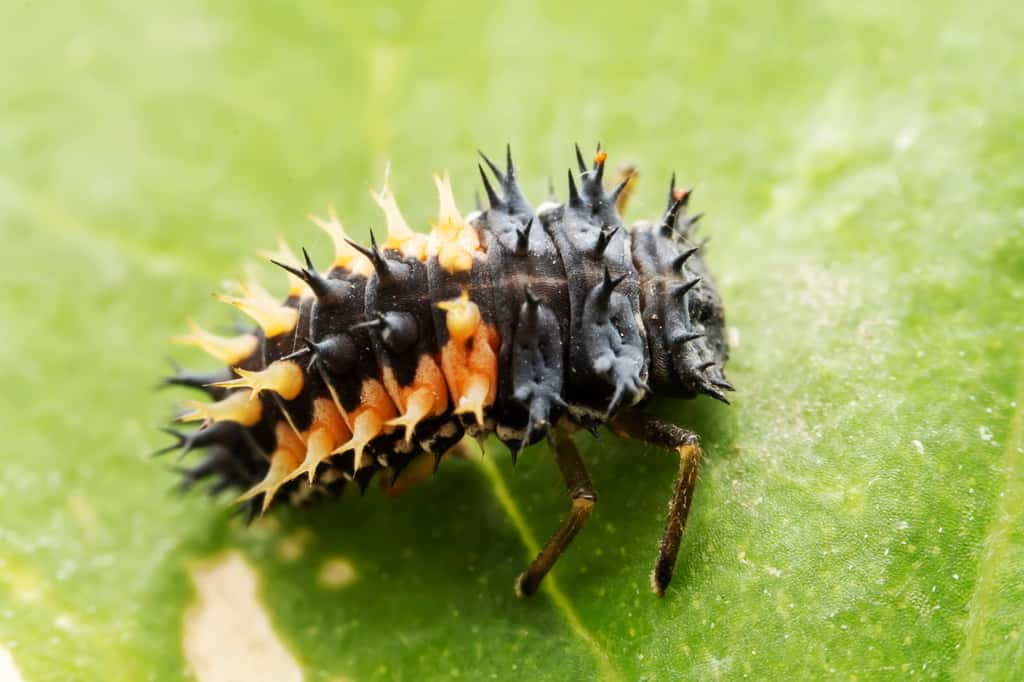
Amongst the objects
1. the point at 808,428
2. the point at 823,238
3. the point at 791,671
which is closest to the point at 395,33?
the point at 823,238

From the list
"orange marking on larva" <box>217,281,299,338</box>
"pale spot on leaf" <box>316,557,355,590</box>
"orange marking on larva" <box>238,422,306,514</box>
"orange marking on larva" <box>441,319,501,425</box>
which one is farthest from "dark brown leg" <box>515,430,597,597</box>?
"orange marking on larva" <box>217,281,299,338</box>

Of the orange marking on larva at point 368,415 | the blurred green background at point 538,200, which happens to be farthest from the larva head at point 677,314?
the orange marking on larva at point 368,415

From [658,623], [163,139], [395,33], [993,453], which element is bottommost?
[658,623]

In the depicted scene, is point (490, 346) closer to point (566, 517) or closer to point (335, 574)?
point (566, 517)

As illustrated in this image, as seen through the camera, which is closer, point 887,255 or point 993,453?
point 993,453

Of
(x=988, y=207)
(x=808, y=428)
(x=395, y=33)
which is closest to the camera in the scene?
(x=808, y=428)

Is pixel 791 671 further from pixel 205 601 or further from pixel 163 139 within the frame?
pixel 163 139

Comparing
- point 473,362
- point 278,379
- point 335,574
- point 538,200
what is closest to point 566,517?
point 473,362

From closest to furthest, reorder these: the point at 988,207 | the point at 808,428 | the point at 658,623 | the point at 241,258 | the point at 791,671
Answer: the point at 791,671, the point at 658,623, the point at 808,428, the point at 988,207, the point at 241,258

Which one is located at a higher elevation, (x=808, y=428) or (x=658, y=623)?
(x=808, y=428)
